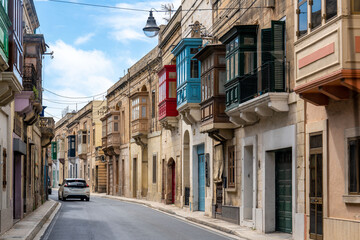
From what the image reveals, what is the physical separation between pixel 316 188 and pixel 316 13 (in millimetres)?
4015

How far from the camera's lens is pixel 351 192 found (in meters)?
13.3

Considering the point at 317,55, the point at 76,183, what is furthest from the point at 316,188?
the point at 76,183

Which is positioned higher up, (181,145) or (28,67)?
(28,67)

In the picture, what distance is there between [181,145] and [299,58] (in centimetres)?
1725

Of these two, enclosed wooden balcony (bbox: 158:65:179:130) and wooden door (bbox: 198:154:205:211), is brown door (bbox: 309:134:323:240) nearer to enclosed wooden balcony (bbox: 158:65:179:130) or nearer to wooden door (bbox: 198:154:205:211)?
wooden door (bbox: 198:154:205:211)

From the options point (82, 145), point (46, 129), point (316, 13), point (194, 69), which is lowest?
point (82, 145)

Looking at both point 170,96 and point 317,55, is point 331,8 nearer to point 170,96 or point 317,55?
point 317,55

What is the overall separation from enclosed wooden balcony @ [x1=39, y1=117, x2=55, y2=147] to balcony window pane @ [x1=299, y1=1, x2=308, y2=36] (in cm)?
2258

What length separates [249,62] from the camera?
19.7m

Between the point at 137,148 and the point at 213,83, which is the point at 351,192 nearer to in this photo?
the point at 213,83

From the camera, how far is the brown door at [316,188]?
14.8 m

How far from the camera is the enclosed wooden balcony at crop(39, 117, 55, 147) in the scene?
35.5 m

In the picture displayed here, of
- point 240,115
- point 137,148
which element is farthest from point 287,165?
point 137,148

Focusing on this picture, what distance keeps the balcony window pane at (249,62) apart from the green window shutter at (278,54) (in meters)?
1.65
